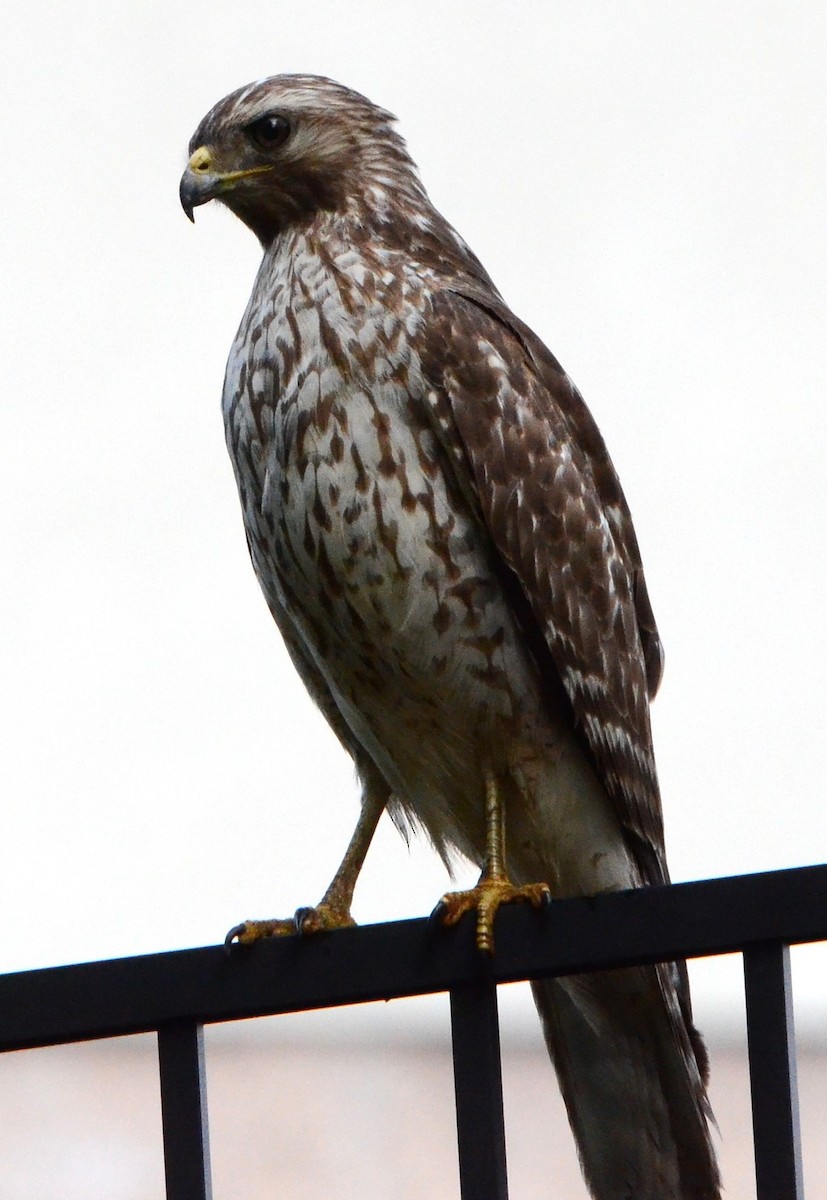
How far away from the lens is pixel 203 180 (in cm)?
337

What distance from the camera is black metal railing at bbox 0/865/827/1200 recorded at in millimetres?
1766

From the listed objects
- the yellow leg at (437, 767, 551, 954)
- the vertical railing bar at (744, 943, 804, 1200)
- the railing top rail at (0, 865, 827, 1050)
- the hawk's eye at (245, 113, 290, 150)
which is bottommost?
the vertical railing bar at (744, 943, 804, 1200)

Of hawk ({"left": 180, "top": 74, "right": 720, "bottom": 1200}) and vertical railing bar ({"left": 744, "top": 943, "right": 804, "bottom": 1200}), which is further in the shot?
hawk ({"left": 180, "top": 74, "right": 720, "bottom": 1200})

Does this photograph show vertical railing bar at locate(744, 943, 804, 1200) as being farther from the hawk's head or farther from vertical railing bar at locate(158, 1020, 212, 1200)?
the hawk's head

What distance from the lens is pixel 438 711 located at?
3.15 metres

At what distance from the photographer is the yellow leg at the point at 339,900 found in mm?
2861

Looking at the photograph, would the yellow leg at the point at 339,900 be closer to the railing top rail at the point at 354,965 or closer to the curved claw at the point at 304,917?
the curved claw at the point at 304,917

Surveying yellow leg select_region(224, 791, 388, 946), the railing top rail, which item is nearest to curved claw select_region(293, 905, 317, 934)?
yellow leg select_region(224, 791, 388, 946)

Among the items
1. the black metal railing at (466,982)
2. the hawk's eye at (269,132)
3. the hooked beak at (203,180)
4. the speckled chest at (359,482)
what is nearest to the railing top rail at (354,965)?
the black metal railing at (466,982)

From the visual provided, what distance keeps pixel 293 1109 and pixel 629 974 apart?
6.62 metres

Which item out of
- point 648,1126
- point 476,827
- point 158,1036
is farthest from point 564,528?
point 158,1036

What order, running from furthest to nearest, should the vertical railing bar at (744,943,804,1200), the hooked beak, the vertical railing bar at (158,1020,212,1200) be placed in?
the hooked beak, the vertical railing bar at (158,1020,212,1200), the vertical railing bar at (744,943,804,1200)

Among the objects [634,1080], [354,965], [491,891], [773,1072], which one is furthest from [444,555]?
[773,1072]

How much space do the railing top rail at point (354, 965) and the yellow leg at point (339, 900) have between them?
2.02ft
